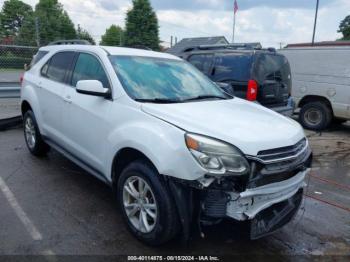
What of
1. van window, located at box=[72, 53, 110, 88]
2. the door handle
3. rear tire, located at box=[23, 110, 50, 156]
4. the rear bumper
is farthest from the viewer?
the rear bumper

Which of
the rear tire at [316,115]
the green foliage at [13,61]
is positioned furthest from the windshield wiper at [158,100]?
the green foliage at [13,61]

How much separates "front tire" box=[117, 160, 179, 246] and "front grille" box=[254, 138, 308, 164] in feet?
2.65

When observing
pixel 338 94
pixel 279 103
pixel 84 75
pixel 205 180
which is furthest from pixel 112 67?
pixel 338 94

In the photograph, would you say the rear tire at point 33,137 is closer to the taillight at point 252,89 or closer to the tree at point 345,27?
the taillight at point 252,89

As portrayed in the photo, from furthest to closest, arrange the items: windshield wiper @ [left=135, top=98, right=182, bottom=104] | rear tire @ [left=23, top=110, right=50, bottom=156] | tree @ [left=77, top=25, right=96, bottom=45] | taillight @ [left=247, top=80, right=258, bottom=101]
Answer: tree @ [left=77, top=25, right=96, bottom=45] → taillight @ [left=247, top=80, right=258, bottom=101] → rear tire @ [left=23, top=110, right=50, bottom=156] → windshield wiper @ [left=135, top=98, right=182, bottom=104]

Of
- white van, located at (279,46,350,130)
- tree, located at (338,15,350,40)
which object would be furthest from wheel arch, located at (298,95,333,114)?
tree, located at (338,15,350,40)

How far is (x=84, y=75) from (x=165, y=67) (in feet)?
3.18

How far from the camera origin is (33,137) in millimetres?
5395

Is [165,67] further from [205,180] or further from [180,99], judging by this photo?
[205,180]

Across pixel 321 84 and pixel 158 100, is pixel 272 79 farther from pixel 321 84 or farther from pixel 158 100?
pixel 158 100

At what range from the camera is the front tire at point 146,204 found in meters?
2.83

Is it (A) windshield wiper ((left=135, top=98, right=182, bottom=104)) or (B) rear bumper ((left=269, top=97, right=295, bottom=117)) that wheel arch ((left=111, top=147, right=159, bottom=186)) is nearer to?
(A) windshield wiper ((left=135, top=98, right=182, bottom=104))

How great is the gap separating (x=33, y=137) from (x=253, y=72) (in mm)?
3942

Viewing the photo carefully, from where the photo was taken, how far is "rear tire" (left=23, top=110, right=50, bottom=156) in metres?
5.21
